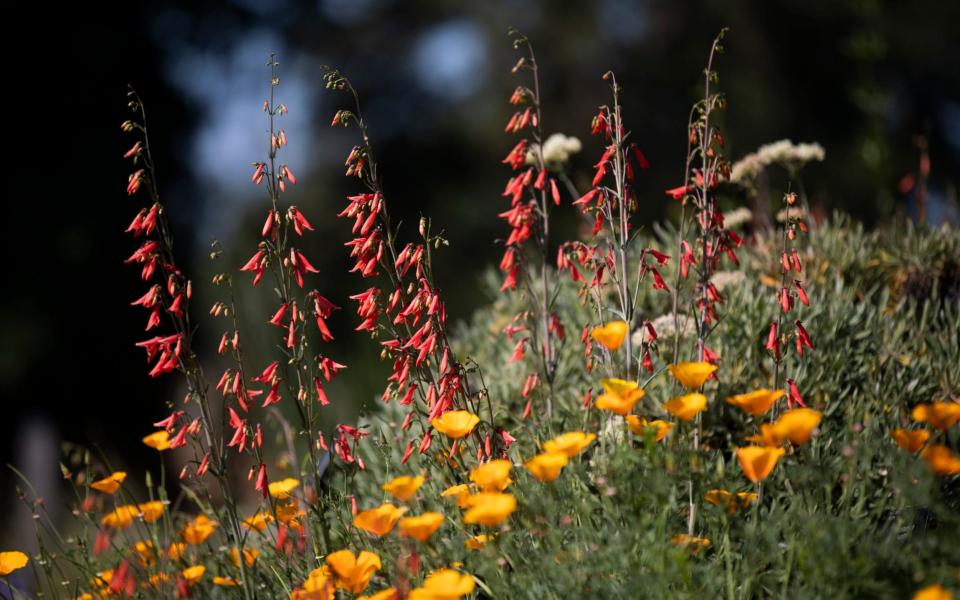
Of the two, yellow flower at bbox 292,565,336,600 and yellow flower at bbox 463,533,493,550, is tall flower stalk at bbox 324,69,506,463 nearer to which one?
yellow flower at bbox 463,533,493,550

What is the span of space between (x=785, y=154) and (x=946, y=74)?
36.9 feet

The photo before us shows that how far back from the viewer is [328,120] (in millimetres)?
12008

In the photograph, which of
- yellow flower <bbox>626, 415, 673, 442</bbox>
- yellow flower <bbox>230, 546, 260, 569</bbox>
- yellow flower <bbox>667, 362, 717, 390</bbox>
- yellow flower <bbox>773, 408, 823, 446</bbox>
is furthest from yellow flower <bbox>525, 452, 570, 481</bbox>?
yellow flower <bbox>230, 546, 260, 569</bbox>

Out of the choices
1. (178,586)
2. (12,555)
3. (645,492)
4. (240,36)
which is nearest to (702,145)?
(645,492)

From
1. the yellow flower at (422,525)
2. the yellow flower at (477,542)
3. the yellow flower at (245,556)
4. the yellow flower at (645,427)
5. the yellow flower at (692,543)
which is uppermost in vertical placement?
the yellow flower at (645,427)

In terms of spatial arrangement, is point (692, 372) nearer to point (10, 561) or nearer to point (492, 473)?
point (492, 473)

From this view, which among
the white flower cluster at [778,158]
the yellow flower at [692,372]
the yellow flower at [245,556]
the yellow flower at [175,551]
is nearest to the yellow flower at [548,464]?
the yellow flower at [692,372]

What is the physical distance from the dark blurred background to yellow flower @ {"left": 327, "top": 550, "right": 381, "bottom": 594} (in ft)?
18.3

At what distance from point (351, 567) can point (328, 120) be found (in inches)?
428

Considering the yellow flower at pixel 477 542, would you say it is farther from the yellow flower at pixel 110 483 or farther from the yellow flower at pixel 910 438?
the yellow flower at pixel 110 483

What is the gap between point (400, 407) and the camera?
11.7ft

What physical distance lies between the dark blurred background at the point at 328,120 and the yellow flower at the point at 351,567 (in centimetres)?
557

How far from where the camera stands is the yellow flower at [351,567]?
175 cm

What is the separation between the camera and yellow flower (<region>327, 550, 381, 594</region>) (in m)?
1.75
